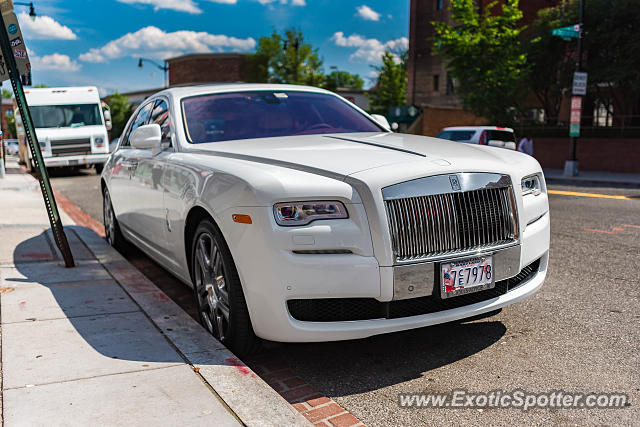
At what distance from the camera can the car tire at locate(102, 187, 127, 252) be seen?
684 centimetres

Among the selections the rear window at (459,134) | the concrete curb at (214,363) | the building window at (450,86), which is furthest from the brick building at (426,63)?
the concrete curb at (214,363)

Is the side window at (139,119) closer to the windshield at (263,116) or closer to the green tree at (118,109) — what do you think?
the windshield at (263,116)

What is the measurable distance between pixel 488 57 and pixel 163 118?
975 inches

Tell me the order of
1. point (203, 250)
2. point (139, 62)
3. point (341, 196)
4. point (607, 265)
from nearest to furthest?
point (341, 196) → point (203, 250) → point (607, 265) → point (139, 62)

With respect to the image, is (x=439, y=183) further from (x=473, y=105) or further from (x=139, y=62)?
(x=139, y=62)

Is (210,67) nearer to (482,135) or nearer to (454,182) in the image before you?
(482,135)

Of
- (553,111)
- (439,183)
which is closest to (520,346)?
(439,183)

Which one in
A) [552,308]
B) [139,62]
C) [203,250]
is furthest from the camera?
[139,62]

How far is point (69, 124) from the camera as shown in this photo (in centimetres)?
2156

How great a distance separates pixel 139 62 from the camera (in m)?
53.4

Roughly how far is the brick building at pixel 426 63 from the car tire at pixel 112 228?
42.3 m

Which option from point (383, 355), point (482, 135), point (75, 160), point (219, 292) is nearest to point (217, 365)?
point (219, 292)

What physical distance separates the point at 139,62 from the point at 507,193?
53.9m

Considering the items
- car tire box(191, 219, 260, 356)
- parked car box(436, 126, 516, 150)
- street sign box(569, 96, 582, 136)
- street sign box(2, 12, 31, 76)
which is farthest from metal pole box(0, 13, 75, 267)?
street sign box(569, 96, 582, 136)
